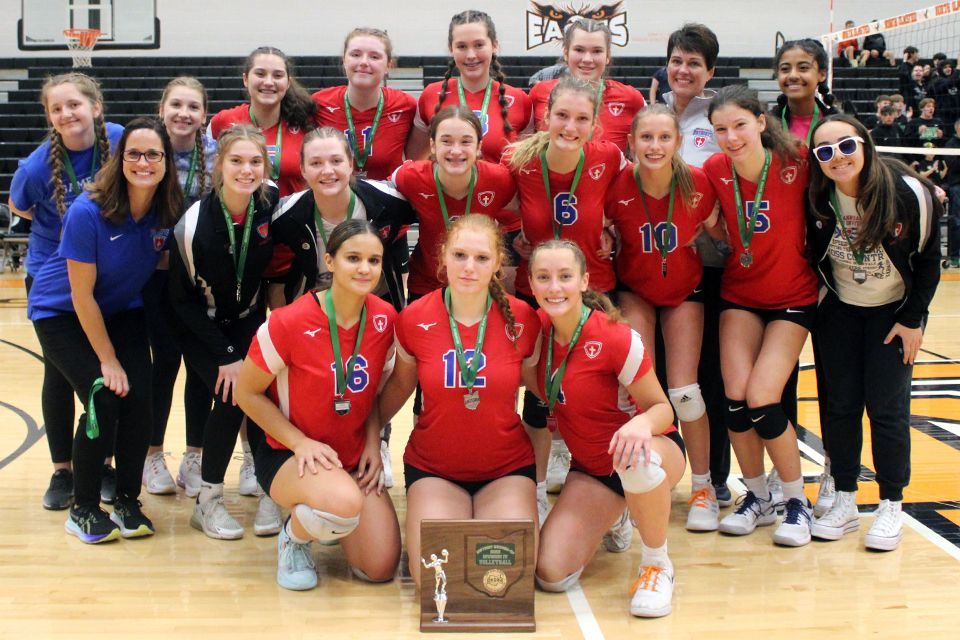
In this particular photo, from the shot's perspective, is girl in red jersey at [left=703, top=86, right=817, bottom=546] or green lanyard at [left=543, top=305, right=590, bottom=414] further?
girl in red jersey at [left=703, top=86, right=817, bottom=546]

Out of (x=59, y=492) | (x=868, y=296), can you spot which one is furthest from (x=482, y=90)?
(x=59, y=492)

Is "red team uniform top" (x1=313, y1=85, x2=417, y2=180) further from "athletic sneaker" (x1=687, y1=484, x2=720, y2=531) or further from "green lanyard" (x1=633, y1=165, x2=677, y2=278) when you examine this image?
"athletic sneaker" (x1=687, y1=484, x2=720, y2=531)

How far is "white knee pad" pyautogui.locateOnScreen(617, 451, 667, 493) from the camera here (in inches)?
123

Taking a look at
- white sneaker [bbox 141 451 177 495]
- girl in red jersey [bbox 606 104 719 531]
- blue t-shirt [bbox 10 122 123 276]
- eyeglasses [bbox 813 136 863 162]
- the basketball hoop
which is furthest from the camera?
the basketball hoop

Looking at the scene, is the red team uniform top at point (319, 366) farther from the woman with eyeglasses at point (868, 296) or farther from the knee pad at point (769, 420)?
the woman with eyeglasses at point (868, 296)

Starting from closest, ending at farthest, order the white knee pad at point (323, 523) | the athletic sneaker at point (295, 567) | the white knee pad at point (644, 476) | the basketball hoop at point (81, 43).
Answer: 1. the white knee pad at point (644, 476)
2. the white knee pad at point (323, 523)
3. the athletic sneaker at point (295, 567)
4. the basketball hoop at point (81, 43)

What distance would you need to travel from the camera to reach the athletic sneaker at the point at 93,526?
3.72m

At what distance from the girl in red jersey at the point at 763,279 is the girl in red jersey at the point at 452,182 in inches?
33.1

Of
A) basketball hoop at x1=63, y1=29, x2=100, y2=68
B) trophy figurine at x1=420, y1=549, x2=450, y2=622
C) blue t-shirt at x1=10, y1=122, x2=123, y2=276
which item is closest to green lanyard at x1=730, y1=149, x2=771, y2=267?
trophy figurine at x1=420, y1=549, x2=450, y2=622

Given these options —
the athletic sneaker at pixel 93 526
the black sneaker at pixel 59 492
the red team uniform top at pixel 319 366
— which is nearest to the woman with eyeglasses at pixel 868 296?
the red team uniform top at pixel 319 366

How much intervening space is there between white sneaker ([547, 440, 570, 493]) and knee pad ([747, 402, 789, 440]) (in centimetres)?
90

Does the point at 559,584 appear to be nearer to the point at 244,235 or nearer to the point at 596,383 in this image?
the point at 596,383

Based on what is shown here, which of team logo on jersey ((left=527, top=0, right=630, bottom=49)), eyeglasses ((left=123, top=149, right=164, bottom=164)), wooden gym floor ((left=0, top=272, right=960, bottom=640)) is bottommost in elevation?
wooden gym floor ((left=0, top=272, right=960, bottom=640))

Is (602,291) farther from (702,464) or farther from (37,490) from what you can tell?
(37,490)
